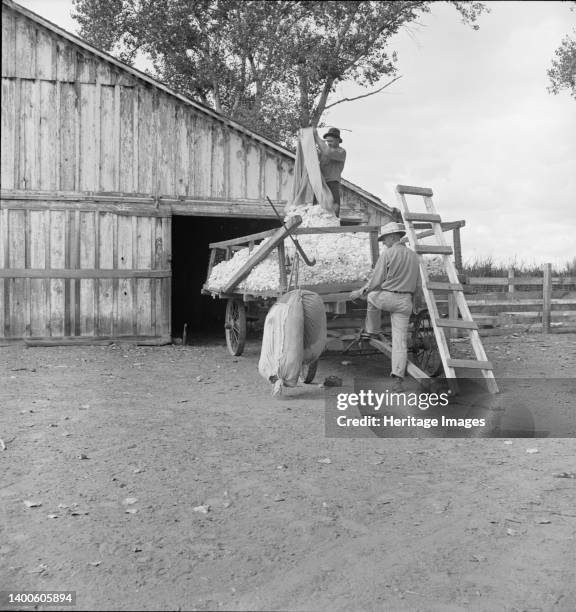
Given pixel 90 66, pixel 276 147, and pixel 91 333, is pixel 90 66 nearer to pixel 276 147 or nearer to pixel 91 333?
pixel 276 147

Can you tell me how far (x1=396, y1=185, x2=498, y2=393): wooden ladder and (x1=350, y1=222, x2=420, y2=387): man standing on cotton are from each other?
0.62 feet

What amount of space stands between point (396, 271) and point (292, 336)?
4.55 ft

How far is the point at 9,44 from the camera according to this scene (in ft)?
42.2

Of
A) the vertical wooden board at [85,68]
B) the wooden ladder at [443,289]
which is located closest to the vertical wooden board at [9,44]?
the vertical wooden board at [85,68]

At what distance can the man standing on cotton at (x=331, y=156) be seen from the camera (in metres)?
9.48

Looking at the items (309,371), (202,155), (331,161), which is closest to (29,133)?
(202,155)

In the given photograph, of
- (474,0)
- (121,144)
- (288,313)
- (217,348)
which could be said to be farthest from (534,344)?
(474,0)

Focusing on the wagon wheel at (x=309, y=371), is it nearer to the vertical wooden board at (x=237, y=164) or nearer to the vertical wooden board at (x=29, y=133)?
the vertical wooden board at (x=237, y=164)

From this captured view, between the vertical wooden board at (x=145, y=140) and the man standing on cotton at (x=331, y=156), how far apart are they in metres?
→ 4.97

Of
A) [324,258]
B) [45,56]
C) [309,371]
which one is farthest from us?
[45,56]

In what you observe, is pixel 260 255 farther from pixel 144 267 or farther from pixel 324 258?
pixel 144 267

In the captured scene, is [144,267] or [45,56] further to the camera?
[144,267]

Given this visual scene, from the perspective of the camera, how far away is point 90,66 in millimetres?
13148

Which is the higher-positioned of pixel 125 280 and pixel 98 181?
pixel 98 181
